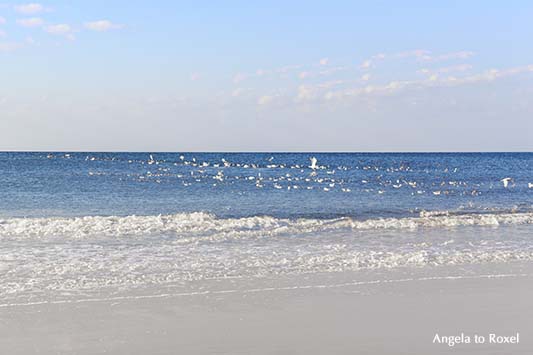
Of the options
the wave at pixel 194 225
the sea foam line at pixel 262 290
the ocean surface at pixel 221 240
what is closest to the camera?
the sea foam line at pixel 262 290

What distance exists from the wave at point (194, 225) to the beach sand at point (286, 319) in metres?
6.82

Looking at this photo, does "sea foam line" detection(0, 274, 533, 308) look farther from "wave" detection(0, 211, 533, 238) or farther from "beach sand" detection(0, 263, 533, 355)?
"wave" detection(0, 211, 533, 238)

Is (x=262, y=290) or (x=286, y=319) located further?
(x=262, y=290)

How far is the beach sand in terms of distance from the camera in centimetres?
690

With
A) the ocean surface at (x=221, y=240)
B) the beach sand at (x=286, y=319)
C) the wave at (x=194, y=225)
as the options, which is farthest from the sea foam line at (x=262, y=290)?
the wave at (x=194, y=225)

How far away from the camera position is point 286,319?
798cm

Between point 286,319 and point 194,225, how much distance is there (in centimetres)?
1007

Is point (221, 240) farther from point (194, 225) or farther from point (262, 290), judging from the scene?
point (262, 290)

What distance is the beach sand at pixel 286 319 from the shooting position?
690 cm

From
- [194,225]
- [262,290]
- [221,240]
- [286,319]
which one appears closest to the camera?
[286,319]

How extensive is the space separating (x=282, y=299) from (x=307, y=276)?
1.80 m

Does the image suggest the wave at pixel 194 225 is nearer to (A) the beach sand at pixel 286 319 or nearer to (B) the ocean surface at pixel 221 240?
(B) the ocean surface at pixel 221 240

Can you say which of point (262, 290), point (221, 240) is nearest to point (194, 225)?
point (221, 240)

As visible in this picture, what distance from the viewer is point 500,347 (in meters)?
6.88
